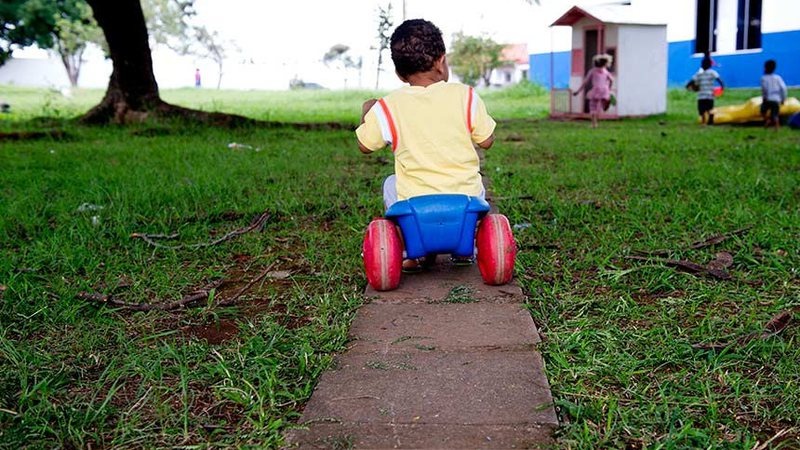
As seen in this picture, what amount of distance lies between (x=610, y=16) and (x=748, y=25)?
5.60 m

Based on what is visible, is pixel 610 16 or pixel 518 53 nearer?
pixel 610 16

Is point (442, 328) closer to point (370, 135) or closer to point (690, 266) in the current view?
point (370, 135)

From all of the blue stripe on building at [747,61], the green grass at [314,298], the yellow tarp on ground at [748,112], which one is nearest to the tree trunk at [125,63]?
the green grass at [314,298]

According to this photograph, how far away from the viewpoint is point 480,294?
2.88 meters

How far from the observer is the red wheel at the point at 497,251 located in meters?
2.90

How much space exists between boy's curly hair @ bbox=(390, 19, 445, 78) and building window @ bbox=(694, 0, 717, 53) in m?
16.7

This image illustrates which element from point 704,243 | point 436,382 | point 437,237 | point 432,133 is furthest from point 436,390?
point 704,243

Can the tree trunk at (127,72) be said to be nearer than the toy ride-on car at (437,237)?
No

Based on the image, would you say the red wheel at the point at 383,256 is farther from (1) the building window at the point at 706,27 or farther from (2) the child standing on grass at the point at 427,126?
(1) the building window at the point at 706,27

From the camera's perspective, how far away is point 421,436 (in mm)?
1777

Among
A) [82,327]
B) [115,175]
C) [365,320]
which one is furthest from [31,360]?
[115,175]

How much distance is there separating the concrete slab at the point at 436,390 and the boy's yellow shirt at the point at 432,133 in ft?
3.14

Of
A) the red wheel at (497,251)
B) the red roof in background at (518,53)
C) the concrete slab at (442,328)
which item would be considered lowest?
the concrete slab at (442,328)

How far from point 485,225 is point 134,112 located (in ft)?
31.1
